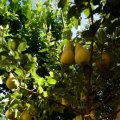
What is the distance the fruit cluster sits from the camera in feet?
6.81

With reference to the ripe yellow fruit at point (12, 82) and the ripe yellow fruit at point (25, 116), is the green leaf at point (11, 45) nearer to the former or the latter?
the ripe yellow fruit at point (12, 82)

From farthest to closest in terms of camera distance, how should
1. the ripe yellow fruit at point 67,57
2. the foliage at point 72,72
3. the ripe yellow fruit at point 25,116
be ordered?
the ripe yellow fruit at point 25,116 < the ripe yellow fruit at point 67,57 < the foliage at point 72,72

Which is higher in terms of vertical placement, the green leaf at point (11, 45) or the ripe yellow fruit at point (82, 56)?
the green leaf at point (11, 45)

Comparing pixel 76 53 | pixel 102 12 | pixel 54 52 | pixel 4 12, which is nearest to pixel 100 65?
pixel 76 53

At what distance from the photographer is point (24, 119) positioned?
238 centimetres

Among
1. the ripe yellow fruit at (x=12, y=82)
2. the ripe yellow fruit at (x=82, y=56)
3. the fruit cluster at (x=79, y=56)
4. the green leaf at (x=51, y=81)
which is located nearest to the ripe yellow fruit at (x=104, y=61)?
the fruit cluster at (x=79, y=56)

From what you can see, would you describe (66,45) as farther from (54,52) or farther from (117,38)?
(54,52)

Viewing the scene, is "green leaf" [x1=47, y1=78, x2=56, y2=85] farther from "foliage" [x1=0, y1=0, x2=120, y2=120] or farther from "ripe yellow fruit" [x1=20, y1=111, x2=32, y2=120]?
"ripe yellow fruit" [x1=20, y1=111, x2=32, y2=120]

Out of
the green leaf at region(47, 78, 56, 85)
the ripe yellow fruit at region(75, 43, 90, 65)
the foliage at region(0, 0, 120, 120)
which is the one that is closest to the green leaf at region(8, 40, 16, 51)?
the foliage at region(0, 0, 120, 120)

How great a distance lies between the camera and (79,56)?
208 centimetres

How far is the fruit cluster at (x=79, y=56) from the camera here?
2074 millimetres

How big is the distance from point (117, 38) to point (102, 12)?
0.34 m

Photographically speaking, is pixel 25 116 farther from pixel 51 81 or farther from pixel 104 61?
pixel 104 61

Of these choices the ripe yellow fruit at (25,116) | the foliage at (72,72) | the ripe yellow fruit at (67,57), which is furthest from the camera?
the ripe yellow fruit at (25,116)
